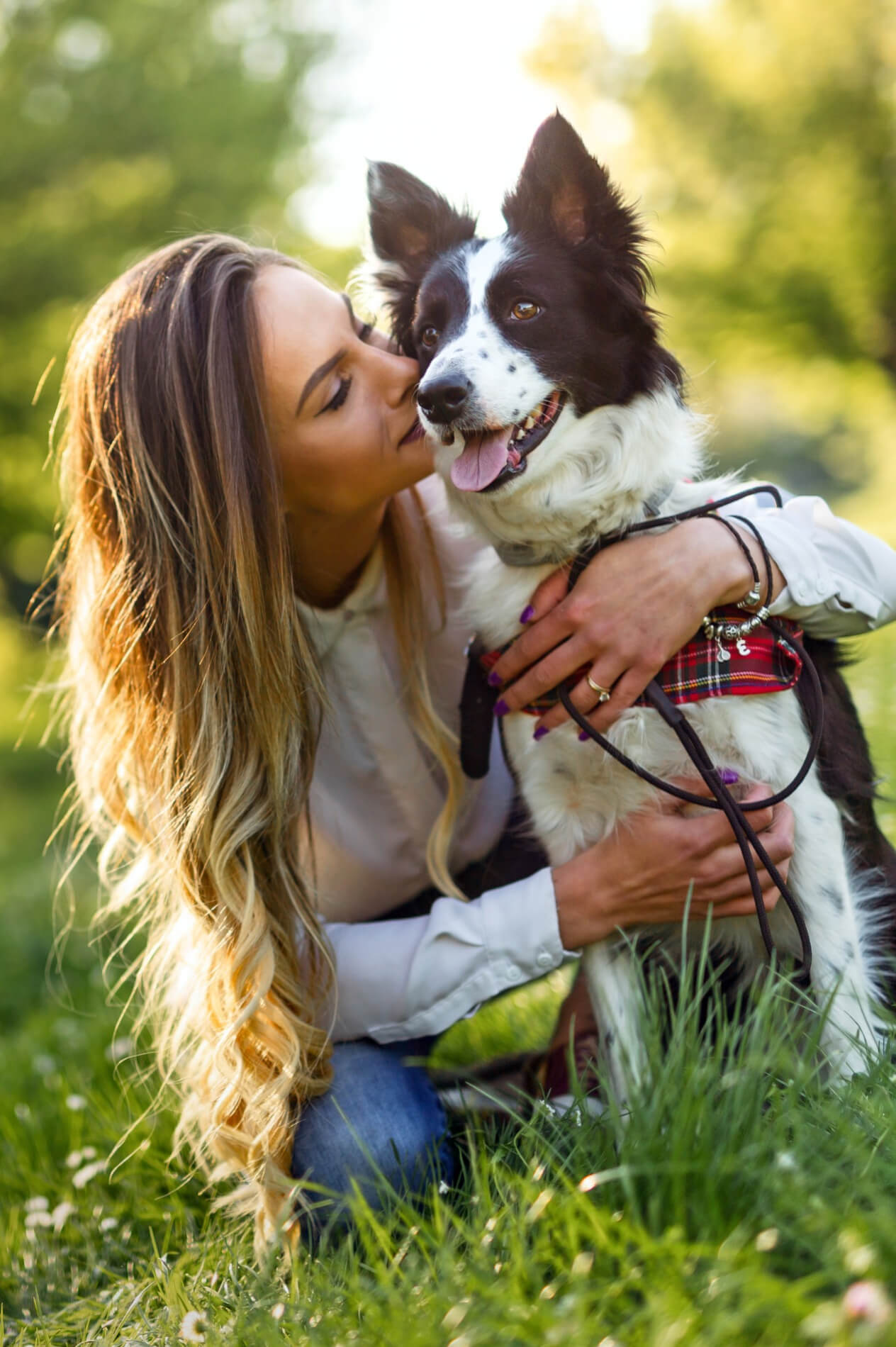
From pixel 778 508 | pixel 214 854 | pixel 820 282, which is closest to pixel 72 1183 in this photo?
pixel 214 854

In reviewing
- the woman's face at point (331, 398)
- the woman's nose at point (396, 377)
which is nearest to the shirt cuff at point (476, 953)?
the woman's face at point (331, 398)

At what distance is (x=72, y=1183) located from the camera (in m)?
2.44

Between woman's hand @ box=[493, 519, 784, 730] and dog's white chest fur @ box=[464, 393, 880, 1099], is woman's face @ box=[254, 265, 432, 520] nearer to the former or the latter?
dog's white chest fur @ box=[464, 393, 880, 1099]

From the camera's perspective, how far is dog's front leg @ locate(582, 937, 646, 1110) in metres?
2.02

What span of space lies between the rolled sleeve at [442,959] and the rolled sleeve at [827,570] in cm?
69

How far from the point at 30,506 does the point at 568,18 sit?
1161cm

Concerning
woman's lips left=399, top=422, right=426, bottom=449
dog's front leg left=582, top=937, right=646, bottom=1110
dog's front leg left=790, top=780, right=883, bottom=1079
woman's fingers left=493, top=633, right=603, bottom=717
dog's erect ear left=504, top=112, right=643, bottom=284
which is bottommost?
dog's front leg left=582, top=937, right=646, bottom=1110

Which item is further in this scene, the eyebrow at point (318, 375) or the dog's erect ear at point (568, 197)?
the eyebrow at point (318, 375)

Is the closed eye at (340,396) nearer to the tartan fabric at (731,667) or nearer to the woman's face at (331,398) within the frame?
the woman's face at (331,398)

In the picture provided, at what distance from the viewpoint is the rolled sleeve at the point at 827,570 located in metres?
1.95

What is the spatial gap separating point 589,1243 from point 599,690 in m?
0.90

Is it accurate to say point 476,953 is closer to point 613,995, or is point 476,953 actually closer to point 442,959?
point 442,959

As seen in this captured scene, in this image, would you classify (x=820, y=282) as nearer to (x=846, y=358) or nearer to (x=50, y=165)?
(x=846, y=358)

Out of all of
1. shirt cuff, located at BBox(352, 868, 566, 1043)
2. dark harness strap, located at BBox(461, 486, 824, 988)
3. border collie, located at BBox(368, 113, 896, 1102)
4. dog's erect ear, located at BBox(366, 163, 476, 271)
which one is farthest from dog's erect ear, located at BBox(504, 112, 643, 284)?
shirt cuff, located at BBox(352, 868, 566, 1043)
